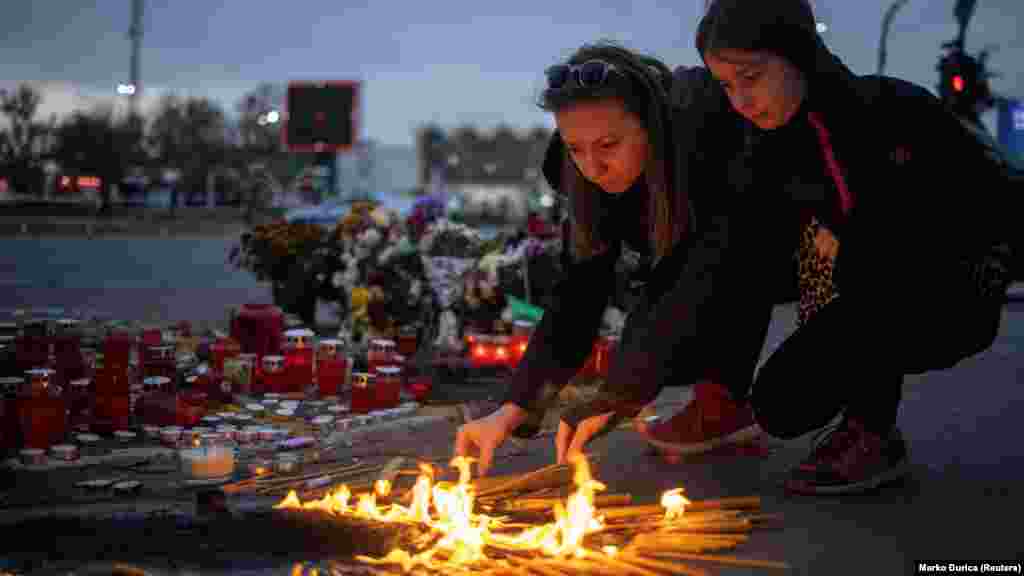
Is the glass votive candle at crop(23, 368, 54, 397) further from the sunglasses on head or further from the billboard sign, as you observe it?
the billboard sign

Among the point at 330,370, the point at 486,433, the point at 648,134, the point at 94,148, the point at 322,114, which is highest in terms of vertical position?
the point at 322,114

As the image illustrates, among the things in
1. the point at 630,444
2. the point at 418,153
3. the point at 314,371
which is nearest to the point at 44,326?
the point at 314,371

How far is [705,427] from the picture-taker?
150 inches

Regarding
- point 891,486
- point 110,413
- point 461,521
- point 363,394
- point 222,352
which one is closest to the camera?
point 461,521

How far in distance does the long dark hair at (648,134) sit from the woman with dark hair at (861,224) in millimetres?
194

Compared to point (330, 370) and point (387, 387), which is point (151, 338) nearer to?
point (330, 370)

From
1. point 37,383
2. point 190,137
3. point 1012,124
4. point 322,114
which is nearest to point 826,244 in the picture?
point 37,383

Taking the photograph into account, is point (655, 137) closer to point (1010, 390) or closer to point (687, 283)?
point (687, 283)

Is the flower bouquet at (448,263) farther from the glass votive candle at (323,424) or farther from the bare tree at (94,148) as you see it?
the bare tree at (94,148)

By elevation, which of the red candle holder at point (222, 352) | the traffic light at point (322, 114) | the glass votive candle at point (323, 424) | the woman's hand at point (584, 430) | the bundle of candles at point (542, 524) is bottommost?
the glass votive candle at point (323, 424)

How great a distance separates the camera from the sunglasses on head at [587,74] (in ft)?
9.78

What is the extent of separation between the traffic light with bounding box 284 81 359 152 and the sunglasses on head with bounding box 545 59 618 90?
23.2 meters

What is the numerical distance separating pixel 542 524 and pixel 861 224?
1276 mm

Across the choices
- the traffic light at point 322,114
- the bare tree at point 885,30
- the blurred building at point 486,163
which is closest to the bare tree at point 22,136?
the traffic light at point 322,114
